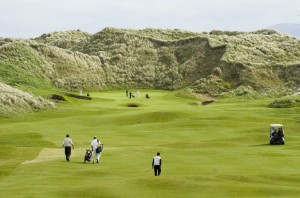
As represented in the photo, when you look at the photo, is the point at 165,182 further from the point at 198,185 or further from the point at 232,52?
the point at 232,52

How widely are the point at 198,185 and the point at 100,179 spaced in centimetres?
703

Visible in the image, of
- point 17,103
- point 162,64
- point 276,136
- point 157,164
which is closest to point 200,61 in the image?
point 162,64

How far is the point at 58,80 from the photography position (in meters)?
152

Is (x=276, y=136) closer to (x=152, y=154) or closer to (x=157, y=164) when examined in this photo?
(x=152, y=154)

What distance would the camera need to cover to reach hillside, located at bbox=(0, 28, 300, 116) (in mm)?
144875

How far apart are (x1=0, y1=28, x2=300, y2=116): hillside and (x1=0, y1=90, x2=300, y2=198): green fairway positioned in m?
52.4

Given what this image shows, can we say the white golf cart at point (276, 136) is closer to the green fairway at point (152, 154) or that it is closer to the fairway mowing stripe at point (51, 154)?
the green fairway at point (152, 154)

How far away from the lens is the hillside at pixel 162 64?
475 feet

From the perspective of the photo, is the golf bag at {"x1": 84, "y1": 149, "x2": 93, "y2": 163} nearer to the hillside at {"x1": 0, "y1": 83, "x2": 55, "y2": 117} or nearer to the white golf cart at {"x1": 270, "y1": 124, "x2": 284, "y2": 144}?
the white golf cart at {"x1": 270, "y1": 124, "x2": 284, "y2": 144}

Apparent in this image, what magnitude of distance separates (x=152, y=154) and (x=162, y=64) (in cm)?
11503

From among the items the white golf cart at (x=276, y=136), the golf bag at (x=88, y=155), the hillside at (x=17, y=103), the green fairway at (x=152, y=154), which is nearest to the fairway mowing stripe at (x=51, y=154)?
the green fairway at (x=152, y=154)

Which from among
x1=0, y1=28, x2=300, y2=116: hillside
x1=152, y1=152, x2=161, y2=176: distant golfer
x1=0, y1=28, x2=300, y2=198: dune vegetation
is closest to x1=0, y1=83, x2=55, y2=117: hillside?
x1=0, y1=28, x2=300, y2=198: dune vegetation

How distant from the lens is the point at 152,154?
52.0m

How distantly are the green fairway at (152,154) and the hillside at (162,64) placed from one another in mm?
52439
